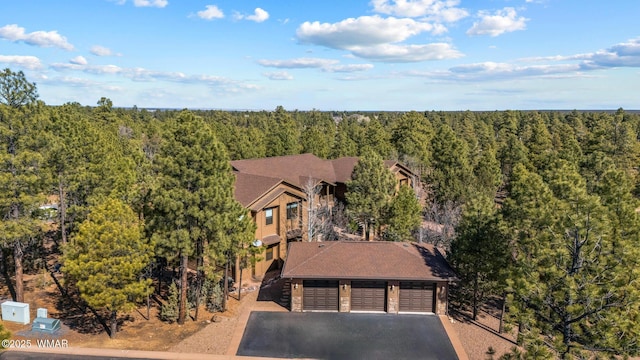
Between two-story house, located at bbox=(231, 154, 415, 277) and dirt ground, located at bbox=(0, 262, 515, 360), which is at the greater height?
two-story house, located at bbox=(231, 154, 415, 277)

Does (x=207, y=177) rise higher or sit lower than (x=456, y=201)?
higher

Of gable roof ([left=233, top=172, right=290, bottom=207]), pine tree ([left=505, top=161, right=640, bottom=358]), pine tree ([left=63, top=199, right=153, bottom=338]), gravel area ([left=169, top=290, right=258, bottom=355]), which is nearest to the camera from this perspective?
pine tree ([left=505, top=161, right=640, bottom=358])

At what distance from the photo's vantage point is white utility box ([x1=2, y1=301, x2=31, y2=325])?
2161 cm

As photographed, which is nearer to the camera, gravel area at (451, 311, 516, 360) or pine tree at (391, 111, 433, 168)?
gravel area at (451, 311, 516, 360)

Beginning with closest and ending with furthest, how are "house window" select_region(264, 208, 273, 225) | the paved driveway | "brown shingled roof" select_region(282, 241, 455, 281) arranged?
1. the paved driveway
2. "brown shingled roof" select_region(282, 241, 455, 281)
3. "house window" select_region(264, 208, 273, 225)

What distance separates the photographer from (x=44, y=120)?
78.7 ft

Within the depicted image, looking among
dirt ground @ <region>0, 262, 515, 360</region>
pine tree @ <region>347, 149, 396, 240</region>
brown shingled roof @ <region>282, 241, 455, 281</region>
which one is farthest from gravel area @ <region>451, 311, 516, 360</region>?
pine tree @ <region>347, 149, 396, 240</region>

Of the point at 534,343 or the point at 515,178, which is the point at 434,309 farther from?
the point at 515,178

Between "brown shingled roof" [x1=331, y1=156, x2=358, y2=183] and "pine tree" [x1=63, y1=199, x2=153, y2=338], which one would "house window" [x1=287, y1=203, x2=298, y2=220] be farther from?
"pine tree" [x1=63, y1=199, x2=153, y2=338]

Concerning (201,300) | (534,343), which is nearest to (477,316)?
(534,343)

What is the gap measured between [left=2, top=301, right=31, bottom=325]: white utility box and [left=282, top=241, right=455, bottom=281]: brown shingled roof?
537 inches

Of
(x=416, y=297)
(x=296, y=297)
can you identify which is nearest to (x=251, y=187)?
(x=296, y=297)

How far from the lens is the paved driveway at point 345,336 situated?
63.9ft

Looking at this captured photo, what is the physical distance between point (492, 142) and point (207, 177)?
6839 centimetres
